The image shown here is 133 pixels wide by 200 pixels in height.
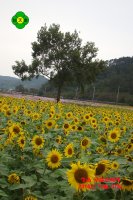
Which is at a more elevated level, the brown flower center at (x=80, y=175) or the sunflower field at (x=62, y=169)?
the brown flower center at (x=80, y=175)

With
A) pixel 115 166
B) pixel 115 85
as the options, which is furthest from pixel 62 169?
pixel 115 85

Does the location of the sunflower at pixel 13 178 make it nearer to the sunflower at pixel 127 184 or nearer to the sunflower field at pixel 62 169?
the sunflower field at pixel 62 169

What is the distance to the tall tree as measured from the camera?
42281 millimetres

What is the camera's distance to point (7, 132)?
6.08 m

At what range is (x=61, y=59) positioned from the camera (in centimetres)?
4347

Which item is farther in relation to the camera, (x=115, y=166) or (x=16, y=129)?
(x=16, y=129)

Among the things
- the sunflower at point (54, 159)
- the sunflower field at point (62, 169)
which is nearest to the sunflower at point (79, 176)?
the sunflower field at point (62, 169)

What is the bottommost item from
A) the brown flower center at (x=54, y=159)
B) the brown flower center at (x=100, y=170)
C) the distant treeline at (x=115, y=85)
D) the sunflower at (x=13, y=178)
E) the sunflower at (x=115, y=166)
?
the sunflower at (x=13, y=178)

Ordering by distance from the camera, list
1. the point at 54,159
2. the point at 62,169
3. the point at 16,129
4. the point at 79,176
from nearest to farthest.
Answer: the point at 79,176 → the point at 62,169 → the point at 54,159 → the point at 16,129

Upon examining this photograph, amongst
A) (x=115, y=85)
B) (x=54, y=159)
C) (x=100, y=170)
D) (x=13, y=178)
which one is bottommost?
(x=13, y=178)

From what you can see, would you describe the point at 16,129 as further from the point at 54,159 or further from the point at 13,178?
the point at 13,178

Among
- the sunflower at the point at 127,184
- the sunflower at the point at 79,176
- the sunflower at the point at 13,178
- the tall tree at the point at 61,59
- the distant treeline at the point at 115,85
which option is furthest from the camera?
the distant treeline at the point at 115,85

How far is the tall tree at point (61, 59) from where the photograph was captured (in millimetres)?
42281

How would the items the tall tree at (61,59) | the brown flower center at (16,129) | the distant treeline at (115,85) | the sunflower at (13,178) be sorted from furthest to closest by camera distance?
the distant treeline at (115,85), the tall tree at (61,59), the brown flower center at (16,129), the sunflower at (13,178)
